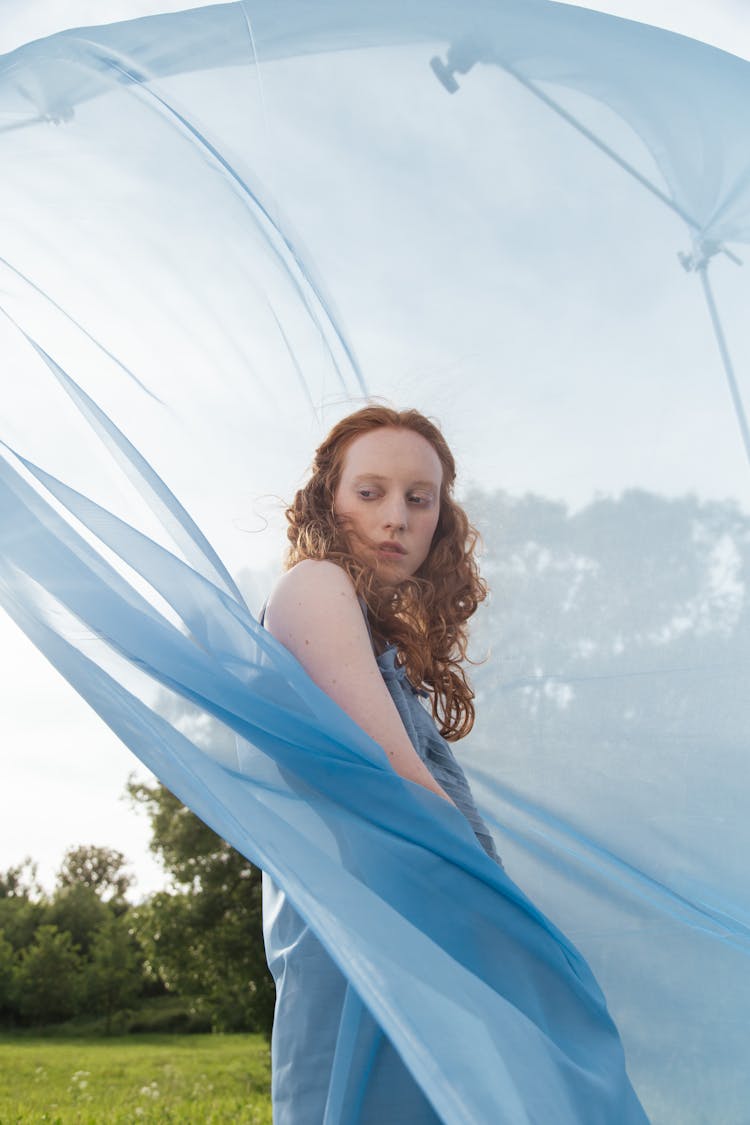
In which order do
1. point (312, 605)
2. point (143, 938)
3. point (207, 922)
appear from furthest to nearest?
point (143, 938), point (207, 922), point (312, 605)

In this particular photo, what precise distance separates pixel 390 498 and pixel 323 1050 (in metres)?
0.84

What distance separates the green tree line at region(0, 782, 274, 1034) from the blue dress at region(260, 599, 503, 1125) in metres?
9.20

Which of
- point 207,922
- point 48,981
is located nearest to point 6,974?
point 48,981

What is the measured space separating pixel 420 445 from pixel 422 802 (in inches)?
27.8

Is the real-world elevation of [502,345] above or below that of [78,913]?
above

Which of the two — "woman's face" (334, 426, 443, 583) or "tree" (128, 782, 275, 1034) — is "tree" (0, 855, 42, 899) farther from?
"woman's face" (334, 426, 443, 583)

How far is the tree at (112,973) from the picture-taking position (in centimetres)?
1362

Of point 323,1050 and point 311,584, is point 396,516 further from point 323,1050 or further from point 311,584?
point 323,1050

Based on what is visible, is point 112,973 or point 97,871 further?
point 97,871

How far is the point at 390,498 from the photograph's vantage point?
1.77 metres

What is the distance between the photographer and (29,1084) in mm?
8680

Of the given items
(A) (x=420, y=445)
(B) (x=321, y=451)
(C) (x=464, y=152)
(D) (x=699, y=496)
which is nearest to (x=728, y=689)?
(D) (x=699, y=496)

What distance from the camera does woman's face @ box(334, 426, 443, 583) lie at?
1.75 metres

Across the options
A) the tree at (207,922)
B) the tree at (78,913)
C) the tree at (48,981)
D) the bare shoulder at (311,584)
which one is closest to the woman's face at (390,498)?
the bare shoulder at (311,584)
